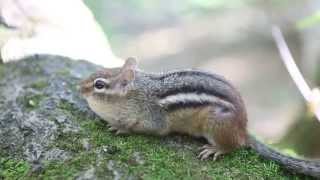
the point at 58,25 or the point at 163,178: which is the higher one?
the point at 58,25

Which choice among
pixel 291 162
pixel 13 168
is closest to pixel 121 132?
pixel 13 168

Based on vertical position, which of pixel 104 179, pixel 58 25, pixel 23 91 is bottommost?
pixel 104 179

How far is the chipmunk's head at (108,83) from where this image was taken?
11.2 feet

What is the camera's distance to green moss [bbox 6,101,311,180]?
9.32 ft

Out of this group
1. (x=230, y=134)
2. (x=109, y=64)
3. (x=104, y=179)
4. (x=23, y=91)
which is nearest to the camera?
(x=104, y=179)

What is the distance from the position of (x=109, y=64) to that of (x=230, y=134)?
1.55m

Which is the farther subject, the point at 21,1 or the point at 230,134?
the point at 21,1

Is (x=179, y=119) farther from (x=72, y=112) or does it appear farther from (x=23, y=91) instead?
(x=23, y=91)

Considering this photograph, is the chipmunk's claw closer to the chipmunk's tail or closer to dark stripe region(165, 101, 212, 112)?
dark stripe region(165, 101, 212, 112)

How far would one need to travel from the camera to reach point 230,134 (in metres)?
3.12

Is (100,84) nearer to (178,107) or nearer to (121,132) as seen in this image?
(121,132)

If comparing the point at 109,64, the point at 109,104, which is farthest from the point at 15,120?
the point at 109,64

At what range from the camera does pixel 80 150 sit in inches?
119

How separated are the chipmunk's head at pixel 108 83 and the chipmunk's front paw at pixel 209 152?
63 centimetres
